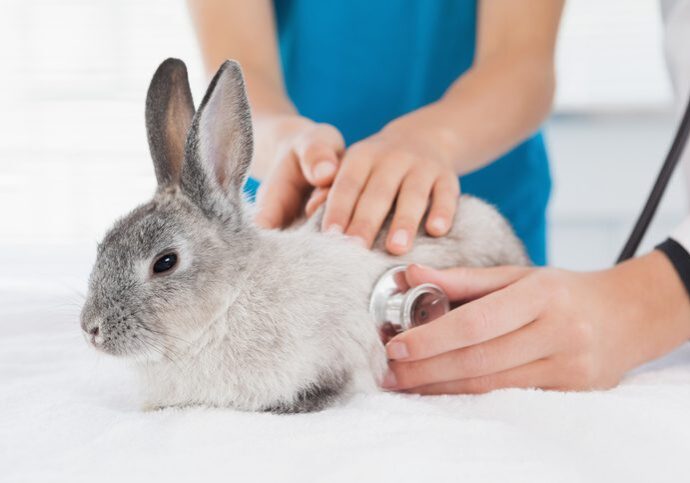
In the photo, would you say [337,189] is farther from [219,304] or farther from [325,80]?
[325,80]

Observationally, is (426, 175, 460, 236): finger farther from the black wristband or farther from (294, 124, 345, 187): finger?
the black wristband

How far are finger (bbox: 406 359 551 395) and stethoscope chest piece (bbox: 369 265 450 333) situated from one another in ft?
0.30

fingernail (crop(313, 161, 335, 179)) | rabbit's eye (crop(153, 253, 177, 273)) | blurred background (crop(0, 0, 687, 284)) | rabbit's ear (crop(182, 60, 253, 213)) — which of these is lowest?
blurred background (crop(0, 0, 687, 284))

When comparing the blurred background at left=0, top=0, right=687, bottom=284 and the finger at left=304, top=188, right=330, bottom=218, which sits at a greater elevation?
the finger at left=304, top=188, right=330, bottom=218

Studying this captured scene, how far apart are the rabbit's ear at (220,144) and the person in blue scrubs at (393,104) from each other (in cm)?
18

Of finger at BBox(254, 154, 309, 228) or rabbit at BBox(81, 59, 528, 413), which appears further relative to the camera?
finger at BBox(254, 154, 309, 228)

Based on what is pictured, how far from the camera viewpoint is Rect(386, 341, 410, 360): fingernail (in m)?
0.99

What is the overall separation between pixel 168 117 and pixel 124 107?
192 cm

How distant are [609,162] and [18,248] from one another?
7.81ft

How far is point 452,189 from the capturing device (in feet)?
4.05

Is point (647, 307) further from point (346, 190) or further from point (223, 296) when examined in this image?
point (223, 296)

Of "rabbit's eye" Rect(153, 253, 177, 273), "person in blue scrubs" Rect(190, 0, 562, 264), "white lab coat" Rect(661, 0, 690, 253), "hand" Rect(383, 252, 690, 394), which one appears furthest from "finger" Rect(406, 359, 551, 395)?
"white lab coat" Rect(661, 0, 690, 253)

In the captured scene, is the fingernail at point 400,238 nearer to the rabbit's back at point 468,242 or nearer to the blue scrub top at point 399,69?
the rabbit's back at point 468,242

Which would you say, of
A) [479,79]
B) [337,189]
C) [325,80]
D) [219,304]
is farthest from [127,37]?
[219,304]
